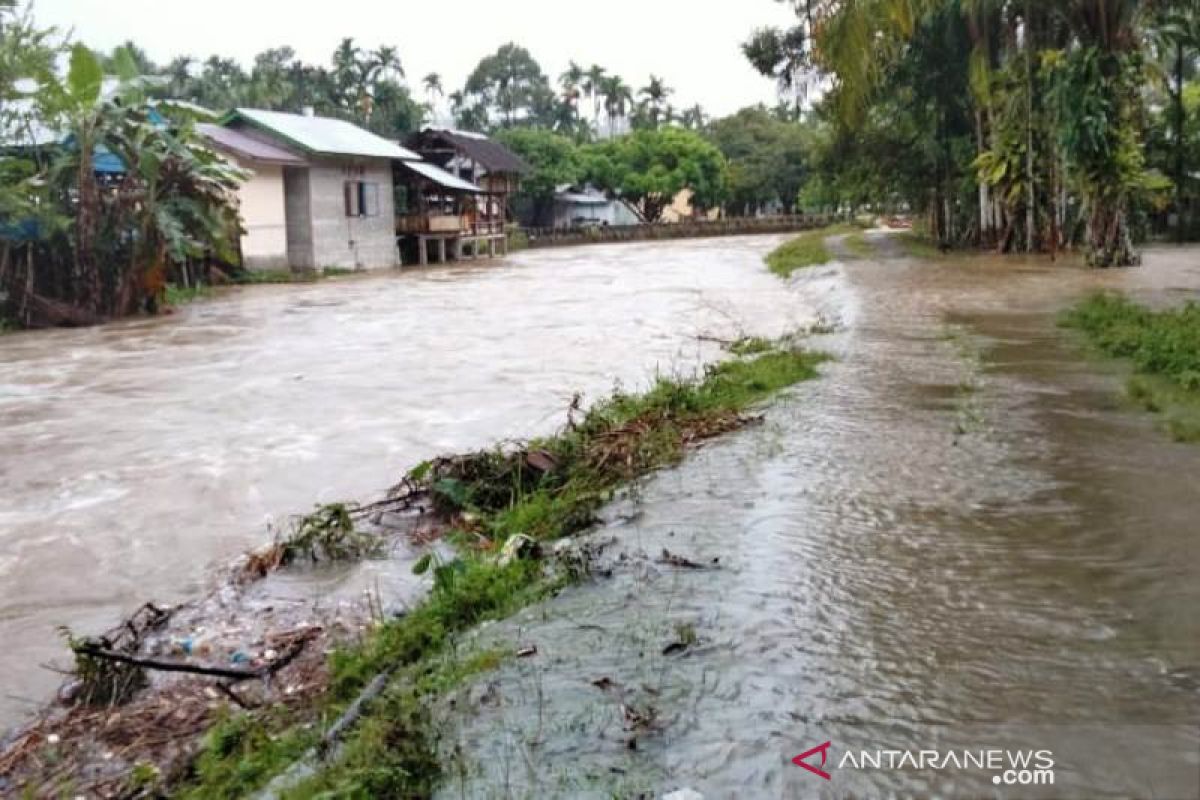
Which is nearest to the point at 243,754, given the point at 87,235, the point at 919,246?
the point at 87,235

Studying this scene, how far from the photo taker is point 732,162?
6812 centimetres

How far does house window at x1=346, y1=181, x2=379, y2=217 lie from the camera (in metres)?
36.3

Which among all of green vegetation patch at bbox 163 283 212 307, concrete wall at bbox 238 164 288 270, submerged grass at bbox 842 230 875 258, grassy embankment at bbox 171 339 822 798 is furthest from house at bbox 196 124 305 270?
grassy embankment at bbox 171 339 822 798

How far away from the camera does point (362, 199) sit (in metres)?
37.1

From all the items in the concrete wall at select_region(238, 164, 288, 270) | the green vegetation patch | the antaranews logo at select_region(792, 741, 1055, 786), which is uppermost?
the concrete wall at select_region(238, 164, 288, 270)

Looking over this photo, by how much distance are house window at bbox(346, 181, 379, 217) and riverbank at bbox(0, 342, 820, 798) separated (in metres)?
30.1

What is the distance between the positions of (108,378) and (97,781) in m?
11.2

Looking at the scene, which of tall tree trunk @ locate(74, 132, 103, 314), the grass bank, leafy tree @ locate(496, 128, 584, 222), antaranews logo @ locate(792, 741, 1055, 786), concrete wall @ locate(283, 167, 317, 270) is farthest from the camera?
leafy tree @ locate(496, 128, 584, 222)

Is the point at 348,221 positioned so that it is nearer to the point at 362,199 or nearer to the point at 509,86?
the point at 362,199

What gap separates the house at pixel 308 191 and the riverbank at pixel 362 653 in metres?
26.0

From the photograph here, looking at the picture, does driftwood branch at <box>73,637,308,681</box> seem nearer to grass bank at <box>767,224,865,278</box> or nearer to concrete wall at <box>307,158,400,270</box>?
grass bank at <box>767,224,865,278</box>

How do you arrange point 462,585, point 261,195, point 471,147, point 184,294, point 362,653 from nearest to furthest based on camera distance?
point 362,653 < point 462,585 < point 184,294 < point 261,195 < point 471,147

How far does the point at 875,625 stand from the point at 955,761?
1117mm

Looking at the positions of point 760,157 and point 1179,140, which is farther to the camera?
point 760,157
